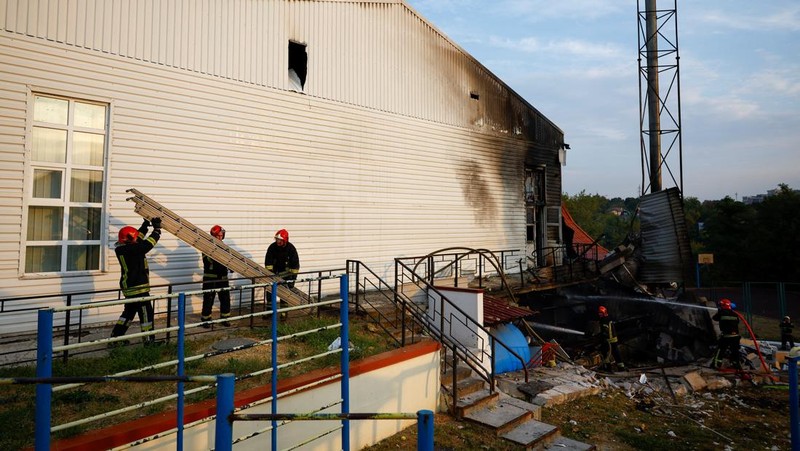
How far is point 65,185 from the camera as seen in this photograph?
8062 mm

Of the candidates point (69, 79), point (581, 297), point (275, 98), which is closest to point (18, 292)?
point (69, 79)

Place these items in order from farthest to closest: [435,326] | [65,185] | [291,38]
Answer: [291,38]
[435,326]
[65,185]

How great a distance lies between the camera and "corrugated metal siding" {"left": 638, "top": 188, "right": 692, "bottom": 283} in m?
15.0

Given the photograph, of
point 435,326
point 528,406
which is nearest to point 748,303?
point 528,406

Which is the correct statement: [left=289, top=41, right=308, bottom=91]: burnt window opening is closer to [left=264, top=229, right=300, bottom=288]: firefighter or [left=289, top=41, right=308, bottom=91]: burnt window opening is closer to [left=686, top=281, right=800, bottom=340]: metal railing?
[left=264, top=229, right=300, bottom=288]: firefighter

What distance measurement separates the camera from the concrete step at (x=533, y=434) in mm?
6059

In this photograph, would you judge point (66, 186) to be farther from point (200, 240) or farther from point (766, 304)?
point (766, 304)

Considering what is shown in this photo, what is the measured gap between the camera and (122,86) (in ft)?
28.1

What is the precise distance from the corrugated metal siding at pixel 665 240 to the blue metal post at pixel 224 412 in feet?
52.6

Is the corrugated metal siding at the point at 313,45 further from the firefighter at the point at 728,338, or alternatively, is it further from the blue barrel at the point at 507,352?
the firefighter at the point at 728,338

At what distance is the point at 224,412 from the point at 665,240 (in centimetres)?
1623

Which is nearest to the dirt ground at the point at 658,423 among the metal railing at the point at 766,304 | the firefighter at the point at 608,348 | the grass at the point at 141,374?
the grass at the point at 141,374

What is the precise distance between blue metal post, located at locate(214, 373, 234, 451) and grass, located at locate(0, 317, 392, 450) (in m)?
2.09

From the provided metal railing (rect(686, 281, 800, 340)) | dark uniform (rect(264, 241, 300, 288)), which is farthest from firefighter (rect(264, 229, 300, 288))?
metal railing (rect(686, 281, 800, 340))
